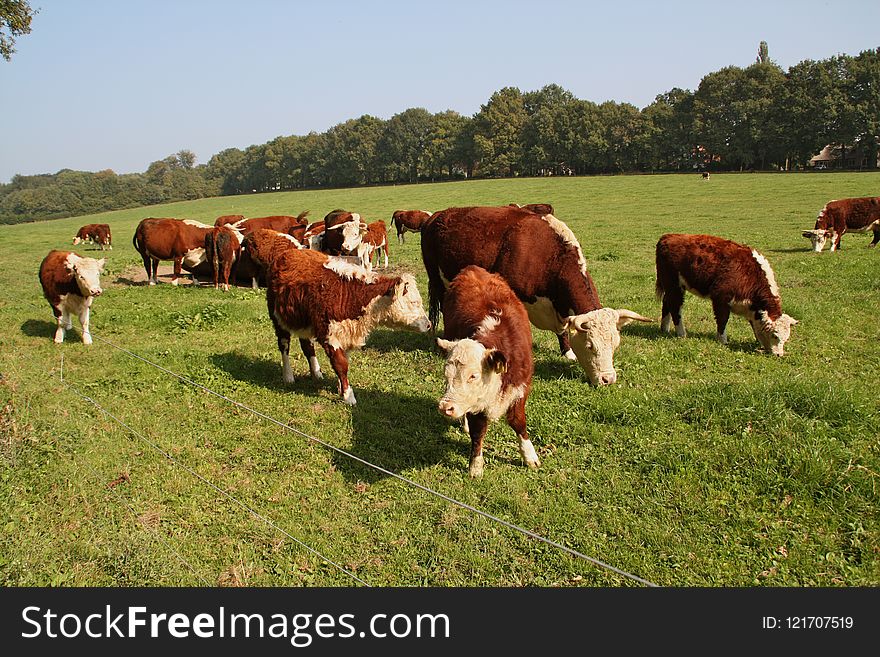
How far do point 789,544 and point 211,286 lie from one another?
1502 cm

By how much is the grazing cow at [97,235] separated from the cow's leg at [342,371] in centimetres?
2790

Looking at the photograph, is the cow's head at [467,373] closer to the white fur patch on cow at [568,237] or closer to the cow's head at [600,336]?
the cow's head at [600,336]

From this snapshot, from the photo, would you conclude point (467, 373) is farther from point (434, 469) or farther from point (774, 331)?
point (774, 331)

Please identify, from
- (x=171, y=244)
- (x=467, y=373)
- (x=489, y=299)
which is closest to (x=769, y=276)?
(x=489, y=299)

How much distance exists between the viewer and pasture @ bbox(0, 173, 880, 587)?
4031mm

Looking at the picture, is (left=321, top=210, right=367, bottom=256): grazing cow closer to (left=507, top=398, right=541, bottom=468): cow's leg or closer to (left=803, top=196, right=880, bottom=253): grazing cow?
(left=507, top=398, right=541, bottom=468): cow's leg

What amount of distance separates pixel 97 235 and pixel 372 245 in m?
21.3

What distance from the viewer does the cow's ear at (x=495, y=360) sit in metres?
4.47

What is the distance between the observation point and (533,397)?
655 cm

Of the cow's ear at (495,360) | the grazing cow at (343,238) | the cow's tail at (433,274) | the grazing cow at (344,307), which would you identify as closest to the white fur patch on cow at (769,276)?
the cow's tail at (433,274)

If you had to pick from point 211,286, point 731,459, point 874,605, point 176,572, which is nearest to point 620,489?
point 731,459

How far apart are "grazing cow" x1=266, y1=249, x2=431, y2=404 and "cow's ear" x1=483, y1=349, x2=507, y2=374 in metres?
2.47

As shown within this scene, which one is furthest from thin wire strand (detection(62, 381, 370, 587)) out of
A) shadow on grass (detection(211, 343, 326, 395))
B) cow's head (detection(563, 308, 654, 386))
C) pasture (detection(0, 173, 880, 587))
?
cow's head (detection(563, 308, 654, 386))

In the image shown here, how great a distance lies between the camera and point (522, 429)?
5.19 m
